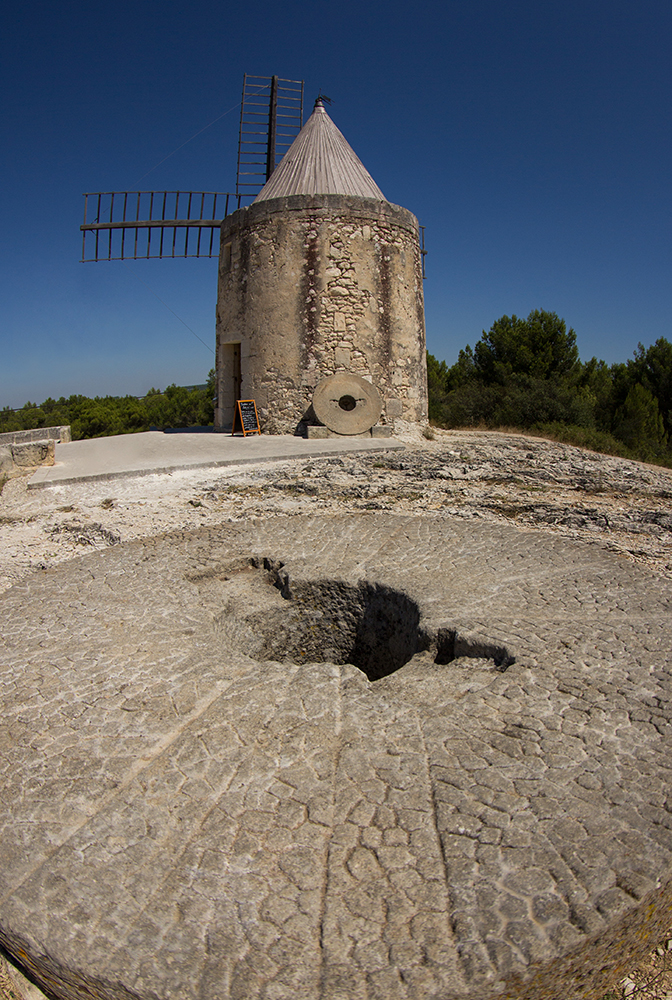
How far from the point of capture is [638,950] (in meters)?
1.23

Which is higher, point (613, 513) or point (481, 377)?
point (481, 377)

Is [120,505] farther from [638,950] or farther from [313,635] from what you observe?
[638,950]

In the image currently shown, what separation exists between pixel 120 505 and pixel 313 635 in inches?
114

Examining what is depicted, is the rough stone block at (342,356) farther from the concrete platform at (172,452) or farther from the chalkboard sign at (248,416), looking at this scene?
the chalkboard sign at (248,416)

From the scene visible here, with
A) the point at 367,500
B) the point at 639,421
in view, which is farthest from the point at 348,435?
the point at 639,421

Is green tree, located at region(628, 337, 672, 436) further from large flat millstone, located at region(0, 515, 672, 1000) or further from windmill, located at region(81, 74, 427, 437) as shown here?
large flat millstone, located at region(0, 515, 672, 1000)

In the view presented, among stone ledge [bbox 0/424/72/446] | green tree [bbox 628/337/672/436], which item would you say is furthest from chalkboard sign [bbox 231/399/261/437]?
green tree [bbox 628/337/672/436]

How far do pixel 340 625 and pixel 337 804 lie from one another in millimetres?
1508

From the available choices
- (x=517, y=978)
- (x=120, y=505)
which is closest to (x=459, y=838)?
(x=517, y=978)

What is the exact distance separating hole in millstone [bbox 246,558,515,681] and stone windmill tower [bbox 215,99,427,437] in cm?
669

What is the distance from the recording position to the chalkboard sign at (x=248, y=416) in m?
9.95

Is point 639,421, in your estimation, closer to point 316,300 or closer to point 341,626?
point 316,300

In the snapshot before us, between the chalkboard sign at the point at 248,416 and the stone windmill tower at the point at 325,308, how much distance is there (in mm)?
128

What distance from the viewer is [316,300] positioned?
9648mm
